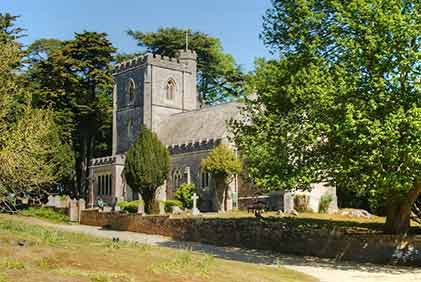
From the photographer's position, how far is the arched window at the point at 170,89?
50.9 meters

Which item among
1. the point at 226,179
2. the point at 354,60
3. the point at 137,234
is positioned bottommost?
the point at 137,234

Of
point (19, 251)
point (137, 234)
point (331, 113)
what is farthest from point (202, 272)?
point (137, 234)

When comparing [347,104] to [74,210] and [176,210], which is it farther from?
[74,210]

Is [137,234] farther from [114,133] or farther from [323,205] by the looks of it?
[114,133]

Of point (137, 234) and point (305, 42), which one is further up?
point (305, 42)

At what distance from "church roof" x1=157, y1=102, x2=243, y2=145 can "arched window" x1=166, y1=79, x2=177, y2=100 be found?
2059mm

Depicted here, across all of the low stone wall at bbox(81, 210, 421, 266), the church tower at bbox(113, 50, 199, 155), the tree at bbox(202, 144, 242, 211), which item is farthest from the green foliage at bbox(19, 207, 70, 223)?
the church tower at bbox(113, 50, 199, 155)

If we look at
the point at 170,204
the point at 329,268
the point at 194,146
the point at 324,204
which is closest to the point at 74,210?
the point at 170,204

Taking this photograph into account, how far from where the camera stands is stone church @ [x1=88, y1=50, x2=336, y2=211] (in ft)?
133

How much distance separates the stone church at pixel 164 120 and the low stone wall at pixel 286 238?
1113 cm

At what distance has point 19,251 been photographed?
1176cm

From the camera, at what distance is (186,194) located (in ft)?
127

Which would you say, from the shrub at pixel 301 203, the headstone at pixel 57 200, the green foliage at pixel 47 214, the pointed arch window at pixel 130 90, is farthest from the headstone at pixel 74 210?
the pointed arch window at pixel 130 90

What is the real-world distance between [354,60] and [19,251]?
10696 mm
